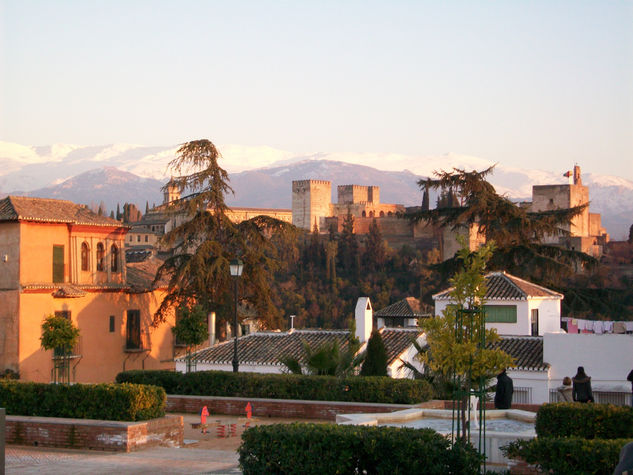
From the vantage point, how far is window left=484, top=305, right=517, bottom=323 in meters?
29.6

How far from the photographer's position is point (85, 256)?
27688 mm

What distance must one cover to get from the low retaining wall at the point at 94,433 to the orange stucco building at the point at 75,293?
35.8ft

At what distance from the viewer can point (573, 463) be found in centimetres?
908

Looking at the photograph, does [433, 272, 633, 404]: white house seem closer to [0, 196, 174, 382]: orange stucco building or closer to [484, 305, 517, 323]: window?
[484, 305, 517, 323]: window

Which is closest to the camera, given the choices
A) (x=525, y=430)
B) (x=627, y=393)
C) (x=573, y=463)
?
(x=573, y=463)

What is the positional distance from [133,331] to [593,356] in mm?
13668

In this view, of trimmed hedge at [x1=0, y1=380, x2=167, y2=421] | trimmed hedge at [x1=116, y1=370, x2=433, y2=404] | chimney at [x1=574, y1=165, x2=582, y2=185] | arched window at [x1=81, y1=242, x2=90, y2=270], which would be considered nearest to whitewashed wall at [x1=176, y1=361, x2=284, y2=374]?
arched window at [x1=81, y1=242, x2=90, y2=270]

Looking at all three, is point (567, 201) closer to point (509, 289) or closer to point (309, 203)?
point (309, 203)

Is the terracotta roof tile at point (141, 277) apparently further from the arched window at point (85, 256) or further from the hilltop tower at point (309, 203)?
the hilltop tower at point (309, 203)

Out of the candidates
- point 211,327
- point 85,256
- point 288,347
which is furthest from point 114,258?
point 288,347

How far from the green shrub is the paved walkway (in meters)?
3.35

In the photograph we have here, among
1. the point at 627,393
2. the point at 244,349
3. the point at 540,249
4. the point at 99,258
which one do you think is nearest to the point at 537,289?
the point at 540,249

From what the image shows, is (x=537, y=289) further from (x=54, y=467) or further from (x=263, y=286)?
(x=54, y=467)

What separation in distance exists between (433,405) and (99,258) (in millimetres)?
15104
